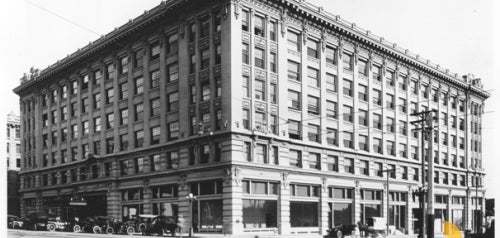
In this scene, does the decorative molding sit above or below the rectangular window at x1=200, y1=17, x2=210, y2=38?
below

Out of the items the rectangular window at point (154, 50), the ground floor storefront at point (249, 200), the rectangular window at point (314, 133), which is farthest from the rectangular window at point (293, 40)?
the rectangular window at point (154, 50)

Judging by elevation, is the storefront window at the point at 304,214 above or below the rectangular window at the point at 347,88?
below

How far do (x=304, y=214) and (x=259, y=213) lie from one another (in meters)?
5.85

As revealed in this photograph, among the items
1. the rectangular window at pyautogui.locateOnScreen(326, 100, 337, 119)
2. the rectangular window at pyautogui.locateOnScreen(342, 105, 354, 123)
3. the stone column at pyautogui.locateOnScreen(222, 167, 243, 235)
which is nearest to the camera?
the stone column at pyautogui.locateOnScreen(222, 167, 243, 235)

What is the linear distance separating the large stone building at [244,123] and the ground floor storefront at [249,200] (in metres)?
0.13

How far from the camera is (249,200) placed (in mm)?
38469

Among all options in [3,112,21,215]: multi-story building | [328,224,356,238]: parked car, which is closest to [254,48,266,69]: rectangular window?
[328,224,356,238]: parked car

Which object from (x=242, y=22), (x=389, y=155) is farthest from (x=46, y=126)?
(x=389, y=155)

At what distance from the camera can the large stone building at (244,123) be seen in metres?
39.1

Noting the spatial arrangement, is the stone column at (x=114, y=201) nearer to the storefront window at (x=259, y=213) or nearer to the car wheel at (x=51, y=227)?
the car wheel at (x=51, y=227)

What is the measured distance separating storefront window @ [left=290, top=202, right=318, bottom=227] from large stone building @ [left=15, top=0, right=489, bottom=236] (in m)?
0.18

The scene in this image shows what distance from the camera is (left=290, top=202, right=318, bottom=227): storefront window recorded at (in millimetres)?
42188

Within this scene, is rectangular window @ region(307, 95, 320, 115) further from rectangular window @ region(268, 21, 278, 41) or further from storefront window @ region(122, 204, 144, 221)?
storefront window @ region(122, 204, 144, 221)

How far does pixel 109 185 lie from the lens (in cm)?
4903
